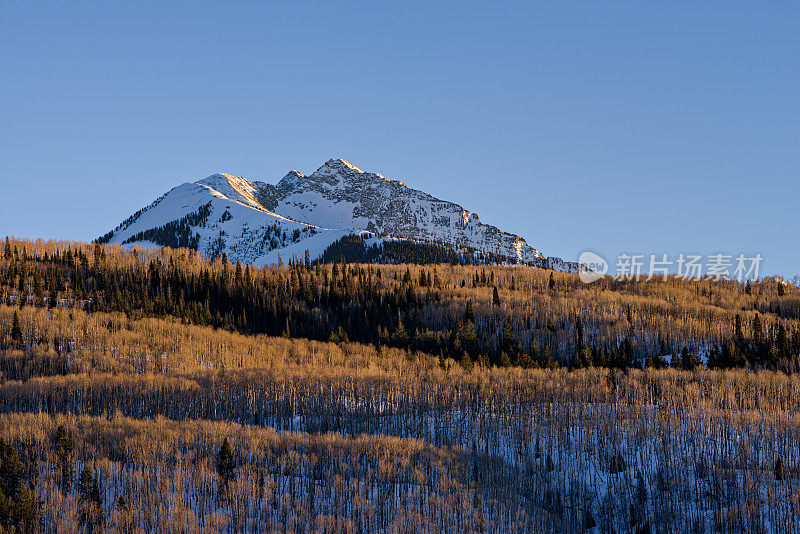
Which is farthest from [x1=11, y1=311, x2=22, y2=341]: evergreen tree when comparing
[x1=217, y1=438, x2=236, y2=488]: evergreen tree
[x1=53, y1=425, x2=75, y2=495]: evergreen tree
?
[x1=217, y1=438, x2=236, y2=488]: evergreen tree

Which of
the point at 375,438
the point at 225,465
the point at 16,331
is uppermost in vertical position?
the point at 16,331

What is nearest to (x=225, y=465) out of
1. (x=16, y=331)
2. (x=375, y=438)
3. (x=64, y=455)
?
(x=64, y=455)

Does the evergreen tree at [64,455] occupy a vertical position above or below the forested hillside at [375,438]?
above

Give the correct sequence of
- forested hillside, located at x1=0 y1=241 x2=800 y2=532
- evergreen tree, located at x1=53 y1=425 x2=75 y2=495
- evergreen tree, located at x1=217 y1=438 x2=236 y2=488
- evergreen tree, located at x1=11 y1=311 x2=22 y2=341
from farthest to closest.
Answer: evergreen tree, located at x1=11 y1=311 x2=22 y2=341 < evergreen tree, located at x1=217 y1=438 x2=236 y2=488 < evergreen tree, located at x1=53 y1=425 x2=75 y2=495 < forested hillside, located at x1=0 y1=241 x2=800 y2=532

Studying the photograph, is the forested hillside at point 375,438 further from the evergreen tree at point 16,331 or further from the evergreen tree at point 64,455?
the evergreen tree at point 16,331

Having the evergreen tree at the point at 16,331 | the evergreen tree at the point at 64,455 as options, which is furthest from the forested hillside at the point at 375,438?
the evergreen tree at the point at 16,331

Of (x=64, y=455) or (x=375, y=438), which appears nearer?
(x=64, y=455)

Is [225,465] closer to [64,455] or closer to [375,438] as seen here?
[64,455]

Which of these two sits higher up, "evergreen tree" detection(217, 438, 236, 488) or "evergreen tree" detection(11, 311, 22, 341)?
"evergreen tree" detection(11, 311, 22, 341)

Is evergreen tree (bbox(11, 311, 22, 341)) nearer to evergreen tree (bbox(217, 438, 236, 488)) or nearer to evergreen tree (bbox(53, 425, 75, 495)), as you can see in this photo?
evergreen tree (bbox(53, 425, 75, 495))

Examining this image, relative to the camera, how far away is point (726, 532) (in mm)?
66750


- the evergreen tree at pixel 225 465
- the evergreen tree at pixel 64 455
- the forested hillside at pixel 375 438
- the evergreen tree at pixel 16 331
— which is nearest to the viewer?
the forested hillside at pixel 375 438

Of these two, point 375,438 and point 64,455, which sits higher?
point 64,455

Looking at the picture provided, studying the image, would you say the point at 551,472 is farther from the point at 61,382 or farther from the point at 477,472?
the point at 61,382
